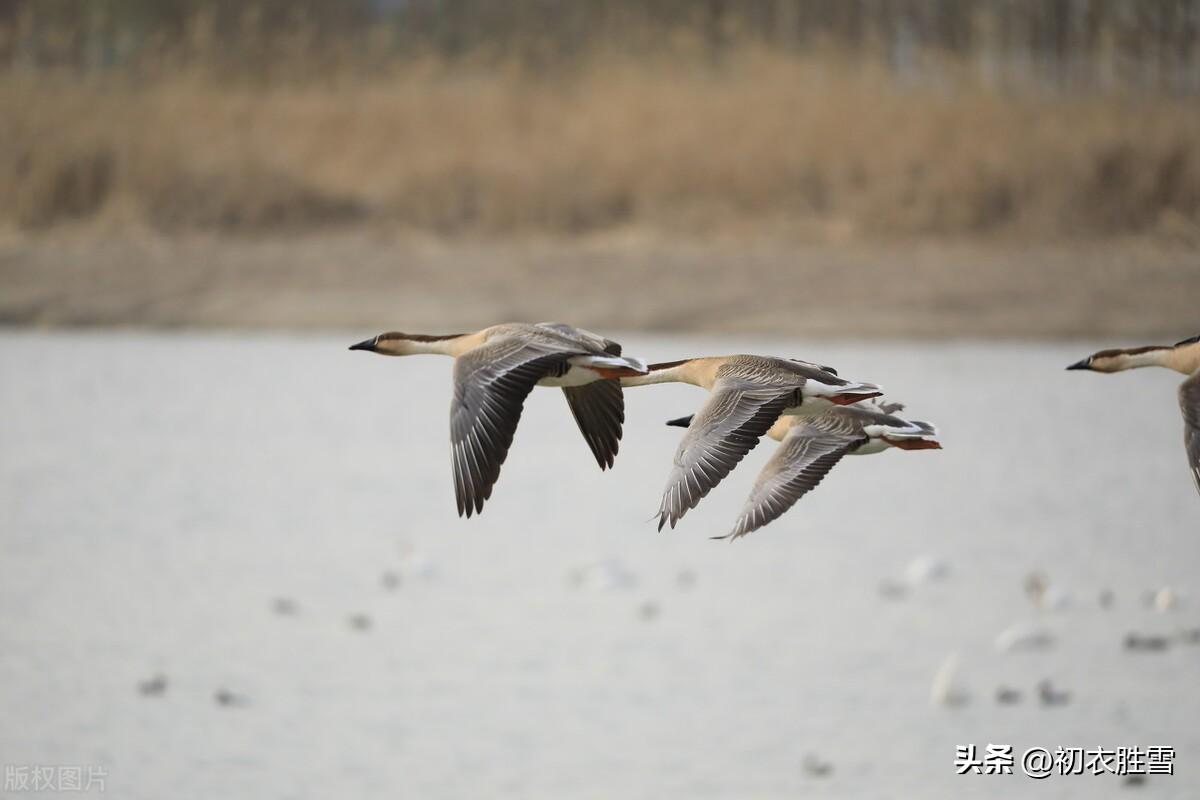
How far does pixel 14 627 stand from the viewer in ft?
41.0

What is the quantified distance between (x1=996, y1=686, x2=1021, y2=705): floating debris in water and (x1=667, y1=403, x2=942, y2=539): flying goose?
5.19m

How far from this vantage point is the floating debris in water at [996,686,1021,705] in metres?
11.4

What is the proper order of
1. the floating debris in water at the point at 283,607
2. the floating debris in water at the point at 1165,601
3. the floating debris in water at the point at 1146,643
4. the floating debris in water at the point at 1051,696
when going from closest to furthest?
the floating debris in water at the point at 1051,696 < the floating debris in water at the point at 1146,643 < the floating debris in water at the point at 1165,601 < the floating debris in water at the point at 283,607

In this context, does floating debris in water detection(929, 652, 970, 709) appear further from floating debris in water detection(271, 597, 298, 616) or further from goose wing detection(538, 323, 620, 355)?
goose wing detection(538, 323, 620, 355)

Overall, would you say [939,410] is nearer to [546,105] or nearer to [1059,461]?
[1059,461]

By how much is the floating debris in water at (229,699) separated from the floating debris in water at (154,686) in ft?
0.94

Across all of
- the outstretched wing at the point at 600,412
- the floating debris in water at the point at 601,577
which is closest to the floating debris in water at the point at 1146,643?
the floating debris in water at the point at 601,577

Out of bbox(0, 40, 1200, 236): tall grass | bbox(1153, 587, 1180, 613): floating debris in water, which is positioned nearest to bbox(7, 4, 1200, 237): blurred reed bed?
bbox(0, 40, 1200, 236): tall grass

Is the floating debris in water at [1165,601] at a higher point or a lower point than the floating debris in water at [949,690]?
higher

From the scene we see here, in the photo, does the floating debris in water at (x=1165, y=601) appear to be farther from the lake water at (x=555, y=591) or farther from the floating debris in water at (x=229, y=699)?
the floating debris in water at (x=229, y=699)

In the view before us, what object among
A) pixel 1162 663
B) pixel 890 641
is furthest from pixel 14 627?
pixel 1162 663

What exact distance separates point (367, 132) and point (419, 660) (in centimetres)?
1034

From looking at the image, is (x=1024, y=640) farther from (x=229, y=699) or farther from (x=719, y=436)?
(x=719, y=436)

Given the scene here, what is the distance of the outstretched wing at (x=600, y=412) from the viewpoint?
632cm
